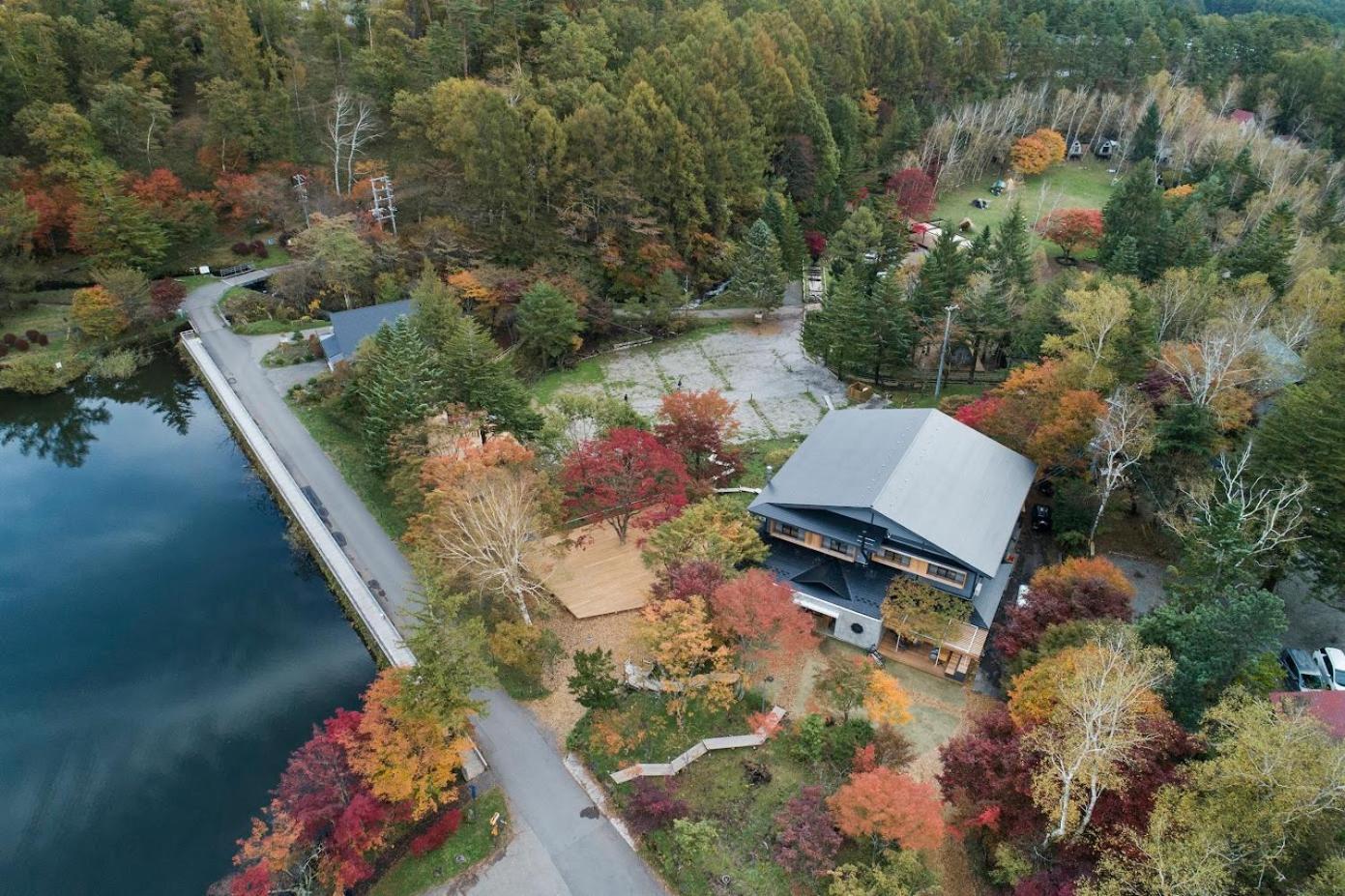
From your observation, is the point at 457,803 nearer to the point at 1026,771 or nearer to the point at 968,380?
the point at 1026,771

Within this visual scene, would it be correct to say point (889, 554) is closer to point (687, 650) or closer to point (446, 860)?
point (687, 650)

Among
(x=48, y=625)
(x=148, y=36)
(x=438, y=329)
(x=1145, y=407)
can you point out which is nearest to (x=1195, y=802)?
(x=1145, y=407)

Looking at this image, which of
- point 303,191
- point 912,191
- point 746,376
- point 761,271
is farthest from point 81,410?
point 912,191

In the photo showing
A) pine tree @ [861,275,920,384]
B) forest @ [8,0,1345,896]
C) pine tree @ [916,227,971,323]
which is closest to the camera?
forest @ [8,0,1345,896]

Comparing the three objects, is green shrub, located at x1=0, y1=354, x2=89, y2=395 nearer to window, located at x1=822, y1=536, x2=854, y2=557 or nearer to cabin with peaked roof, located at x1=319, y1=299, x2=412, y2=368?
cabin with peaked roof, located at x1=319, y1=299, x2=412, y2=368

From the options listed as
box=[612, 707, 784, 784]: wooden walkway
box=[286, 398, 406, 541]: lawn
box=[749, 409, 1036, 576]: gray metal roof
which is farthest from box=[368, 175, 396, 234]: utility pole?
box=[612, 707, 784, 784]: wooden walkway

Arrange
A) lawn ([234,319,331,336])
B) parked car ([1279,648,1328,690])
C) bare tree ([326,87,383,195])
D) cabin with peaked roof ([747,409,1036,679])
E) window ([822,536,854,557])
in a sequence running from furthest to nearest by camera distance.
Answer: bare tree ([326,87,383,195]) → lawn ([234,319,331,336]) → window ([822,536,854,557]) → cabin with peaked roof ([747,409,1036,679]) → parked car ([1279,648,1328,690])

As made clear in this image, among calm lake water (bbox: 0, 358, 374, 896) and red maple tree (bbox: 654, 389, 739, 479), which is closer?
calm lake water (bbox: 0, 358, 374, 896)
